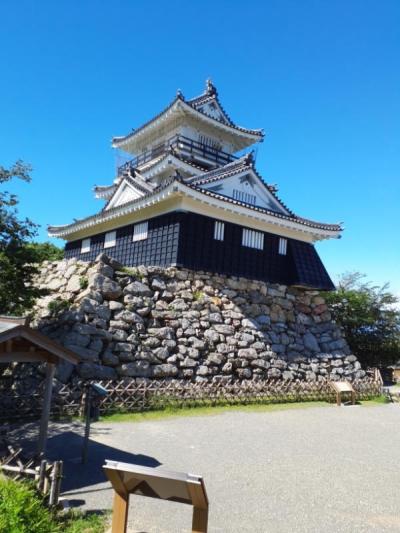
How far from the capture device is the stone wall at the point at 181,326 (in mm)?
13469

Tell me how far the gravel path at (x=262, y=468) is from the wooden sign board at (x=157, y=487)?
38.8 inches

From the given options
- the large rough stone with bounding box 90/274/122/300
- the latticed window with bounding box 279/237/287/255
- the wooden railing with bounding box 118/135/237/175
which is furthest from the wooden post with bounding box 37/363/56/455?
the wooden railing with bounding box 118/135/237/175

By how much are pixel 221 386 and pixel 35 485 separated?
10.1 meters

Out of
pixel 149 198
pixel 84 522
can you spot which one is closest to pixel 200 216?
pixel 149 198

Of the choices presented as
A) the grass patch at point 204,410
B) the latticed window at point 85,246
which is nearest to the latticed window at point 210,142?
the latticed window at point 85,246

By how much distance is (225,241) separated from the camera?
18.6 metres

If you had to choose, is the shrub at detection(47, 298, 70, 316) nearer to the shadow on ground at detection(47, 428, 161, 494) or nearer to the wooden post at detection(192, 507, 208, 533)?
the shadow on ground at detection(47, 428, 161, 494)

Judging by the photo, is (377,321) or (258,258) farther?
(377,321)

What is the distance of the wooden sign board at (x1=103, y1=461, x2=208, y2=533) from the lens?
4.02 meters

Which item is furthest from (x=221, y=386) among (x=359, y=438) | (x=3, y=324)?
(x=3, y=324)

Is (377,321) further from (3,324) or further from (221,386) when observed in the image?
(3,324)

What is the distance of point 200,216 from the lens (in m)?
17.8

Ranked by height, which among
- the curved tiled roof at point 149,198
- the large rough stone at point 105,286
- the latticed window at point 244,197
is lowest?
the large rough stone at point 105,286

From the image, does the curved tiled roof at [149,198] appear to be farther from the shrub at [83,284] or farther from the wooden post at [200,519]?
the wooden post at [200,519]
